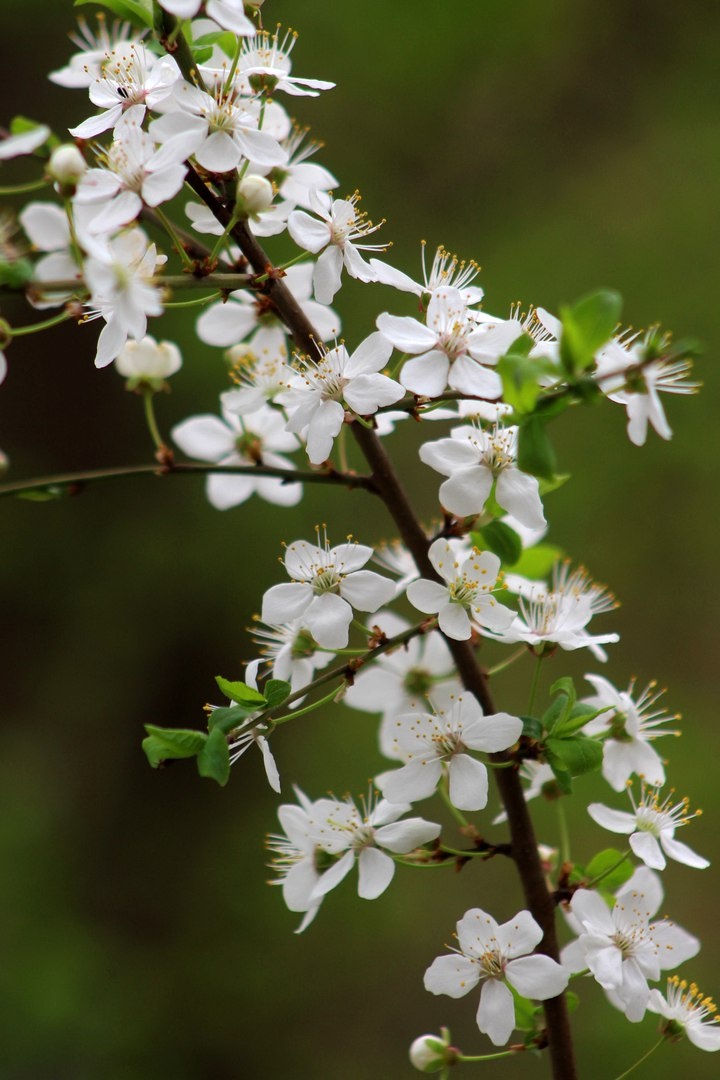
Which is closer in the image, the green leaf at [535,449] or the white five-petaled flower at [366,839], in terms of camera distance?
the green leaf at [535,449]

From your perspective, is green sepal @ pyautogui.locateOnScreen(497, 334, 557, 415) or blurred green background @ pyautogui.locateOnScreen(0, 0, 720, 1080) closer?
green sepal @ pyautogui.locateOnScreen(497, 334, 557, 415)

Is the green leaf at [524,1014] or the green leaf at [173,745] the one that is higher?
the green leaf at [173,745]

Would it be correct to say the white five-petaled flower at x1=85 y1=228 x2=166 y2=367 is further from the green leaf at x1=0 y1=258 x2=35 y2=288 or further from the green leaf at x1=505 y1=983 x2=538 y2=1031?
the green leaf at x1=505 y1=983 x2=538 y2=1031

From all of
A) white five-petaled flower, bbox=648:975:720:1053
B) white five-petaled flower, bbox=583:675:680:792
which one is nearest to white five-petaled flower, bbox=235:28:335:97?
white five-petaled flower, bbox=583:675:680:792

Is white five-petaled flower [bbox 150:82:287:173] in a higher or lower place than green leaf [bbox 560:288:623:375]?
higher

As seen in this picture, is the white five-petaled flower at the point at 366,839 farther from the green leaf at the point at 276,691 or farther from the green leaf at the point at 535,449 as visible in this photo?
the green leaf at the point at 535,449

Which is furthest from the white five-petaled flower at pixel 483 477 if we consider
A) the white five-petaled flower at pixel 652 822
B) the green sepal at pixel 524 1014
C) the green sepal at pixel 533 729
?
the green sepal at pixel 524 1014
